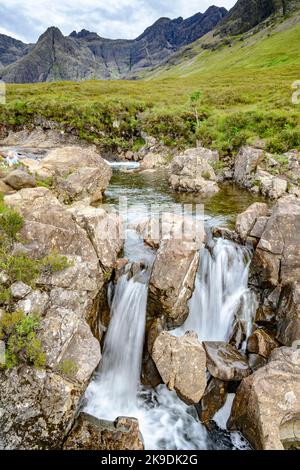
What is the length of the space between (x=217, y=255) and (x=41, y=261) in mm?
7517

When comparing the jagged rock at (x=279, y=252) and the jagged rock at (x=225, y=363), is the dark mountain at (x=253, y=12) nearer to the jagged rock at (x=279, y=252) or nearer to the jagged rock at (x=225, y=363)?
the jagged rock at (x=279, y=252)

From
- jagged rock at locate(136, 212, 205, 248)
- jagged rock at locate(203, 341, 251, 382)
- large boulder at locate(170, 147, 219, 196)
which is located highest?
large boulder at locate(170, 147, 219, 196)

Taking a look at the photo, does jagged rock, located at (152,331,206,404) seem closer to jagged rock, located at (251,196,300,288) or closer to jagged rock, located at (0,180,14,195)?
jagged rock, located at (251,196,300,288)

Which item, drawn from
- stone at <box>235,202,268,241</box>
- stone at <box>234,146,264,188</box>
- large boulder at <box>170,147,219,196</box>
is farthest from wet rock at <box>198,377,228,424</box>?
stone at <box>234,146,264,188</box>

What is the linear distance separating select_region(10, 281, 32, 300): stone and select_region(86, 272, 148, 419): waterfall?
12.8 feet

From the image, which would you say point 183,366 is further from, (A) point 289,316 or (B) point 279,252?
(B) point 279,252

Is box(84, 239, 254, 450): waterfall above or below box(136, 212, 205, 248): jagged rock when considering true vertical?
below

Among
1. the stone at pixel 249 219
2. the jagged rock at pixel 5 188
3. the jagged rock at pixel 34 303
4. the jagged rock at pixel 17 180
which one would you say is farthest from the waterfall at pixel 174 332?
the jagged rock at pixel 17 180

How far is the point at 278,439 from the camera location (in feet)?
26.0

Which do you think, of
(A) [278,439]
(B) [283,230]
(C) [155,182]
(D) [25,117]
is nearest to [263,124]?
(C) [155,182]

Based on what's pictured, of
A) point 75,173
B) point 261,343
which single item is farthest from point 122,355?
point 75,173

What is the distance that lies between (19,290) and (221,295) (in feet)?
25.9

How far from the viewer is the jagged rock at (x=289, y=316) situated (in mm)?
10219

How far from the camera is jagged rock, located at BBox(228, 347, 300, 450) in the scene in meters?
8.07
